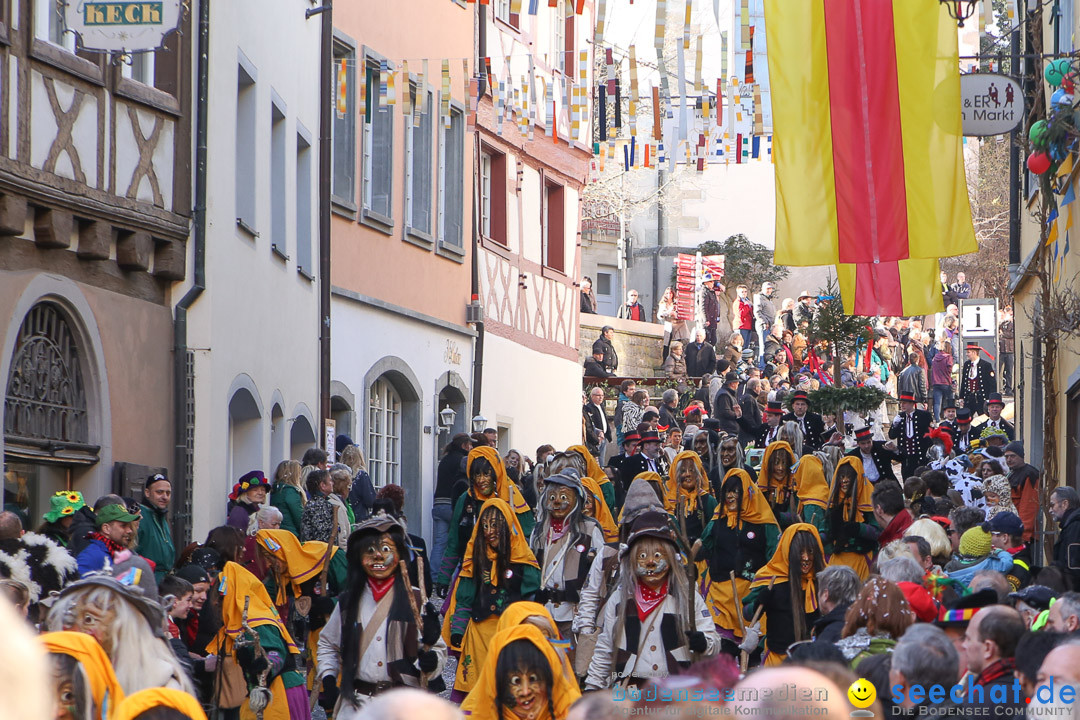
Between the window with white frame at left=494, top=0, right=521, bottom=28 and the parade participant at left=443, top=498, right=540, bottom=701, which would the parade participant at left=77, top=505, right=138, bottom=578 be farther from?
the window with white frame at left=494, top=0, right=521, bottom=28

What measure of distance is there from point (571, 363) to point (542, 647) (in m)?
24.4

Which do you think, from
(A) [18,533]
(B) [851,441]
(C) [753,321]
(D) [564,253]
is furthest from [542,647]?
(C) [753,321]

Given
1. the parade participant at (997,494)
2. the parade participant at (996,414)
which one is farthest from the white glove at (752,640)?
the parade participant at (996,414)

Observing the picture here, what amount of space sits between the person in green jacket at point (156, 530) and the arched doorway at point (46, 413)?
0.99 m

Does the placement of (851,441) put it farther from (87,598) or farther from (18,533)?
(87,598)

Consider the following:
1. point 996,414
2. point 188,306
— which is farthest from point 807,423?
point 188,306

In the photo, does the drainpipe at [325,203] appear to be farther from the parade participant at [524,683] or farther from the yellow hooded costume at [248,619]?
the parade participant at [524,683]

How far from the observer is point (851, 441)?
22375 millimetres

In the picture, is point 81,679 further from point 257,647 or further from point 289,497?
point 289,497

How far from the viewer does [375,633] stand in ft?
32.1

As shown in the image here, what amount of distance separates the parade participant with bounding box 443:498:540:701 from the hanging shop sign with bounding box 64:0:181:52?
174 inches

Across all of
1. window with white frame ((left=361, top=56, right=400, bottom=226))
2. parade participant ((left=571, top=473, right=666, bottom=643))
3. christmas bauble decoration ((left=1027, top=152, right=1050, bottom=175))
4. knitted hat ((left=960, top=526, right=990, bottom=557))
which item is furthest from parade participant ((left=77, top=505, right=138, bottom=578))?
window with white frame ((left=361, top=56, right=400, bottom=226))

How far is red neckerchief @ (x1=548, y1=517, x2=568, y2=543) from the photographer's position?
13.3m

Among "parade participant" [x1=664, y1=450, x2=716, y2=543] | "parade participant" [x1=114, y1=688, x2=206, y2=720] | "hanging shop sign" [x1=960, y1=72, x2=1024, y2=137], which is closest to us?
"parade participant" [x1=114, y1=688, x2=206, y2=720]
